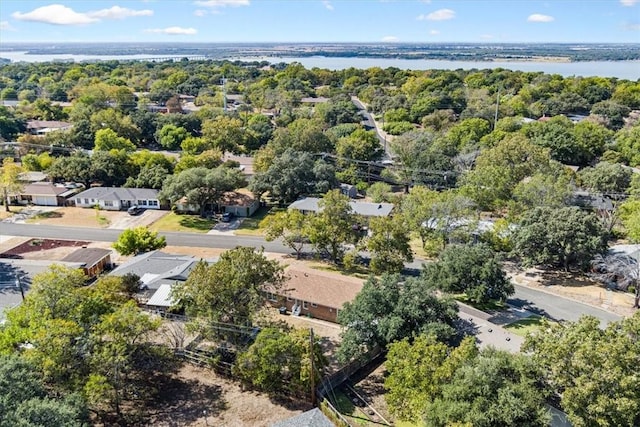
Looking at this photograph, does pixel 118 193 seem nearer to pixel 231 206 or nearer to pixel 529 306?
pixel 231 206

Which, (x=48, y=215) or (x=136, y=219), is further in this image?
(x=48, y=215)

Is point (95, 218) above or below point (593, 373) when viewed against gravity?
below

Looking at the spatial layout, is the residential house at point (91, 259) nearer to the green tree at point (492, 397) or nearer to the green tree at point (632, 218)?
the green tree at point (492, 397)

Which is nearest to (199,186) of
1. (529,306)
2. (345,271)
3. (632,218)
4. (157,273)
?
(157,273)

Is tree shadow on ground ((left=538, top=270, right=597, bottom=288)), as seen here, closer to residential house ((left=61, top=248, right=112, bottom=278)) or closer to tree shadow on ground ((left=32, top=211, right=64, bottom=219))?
residential house ((left=61, top=248, right=112, bottom=278))

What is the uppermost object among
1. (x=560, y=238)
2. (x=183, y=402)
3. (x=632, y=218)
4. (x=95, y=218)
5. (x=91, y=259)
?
(x=632, y=218)

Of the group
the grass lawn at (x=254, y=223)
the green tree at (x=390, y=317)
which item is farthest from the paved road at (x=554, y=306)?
the grass lawn at (x=254, y=223)
